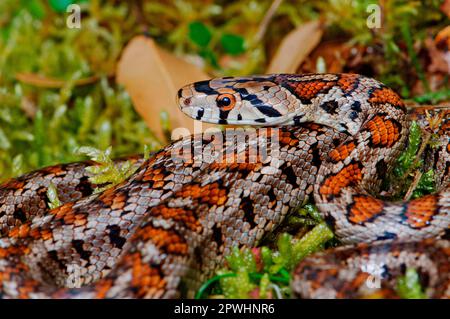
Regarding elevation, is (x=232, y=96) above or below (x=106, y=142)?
above

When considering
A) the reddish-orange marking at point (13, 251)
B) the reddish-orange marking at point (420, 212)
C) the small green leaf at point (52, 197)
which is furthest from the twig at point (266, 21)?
the reddish-orange marking at point (13, 251)

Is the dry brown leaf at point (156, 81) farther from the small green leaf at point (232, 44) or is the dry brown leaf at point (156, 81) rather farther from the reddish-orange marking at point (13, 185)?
the reddish-orange marking at point (13, 185)

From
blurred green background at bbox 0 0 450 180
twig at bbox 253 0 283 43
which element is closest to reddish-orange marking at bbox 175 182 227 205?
blurred green background at bbox 0 0 450 180

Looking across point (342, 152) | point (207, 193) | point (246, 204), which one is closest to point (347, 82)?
point (342, 152)

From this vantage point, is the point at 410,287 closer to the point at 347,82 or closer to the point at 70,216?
the point at 347,82

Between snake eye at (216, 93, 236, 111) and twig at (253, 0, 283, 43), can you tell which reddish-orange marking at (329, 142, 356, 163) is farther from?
twig at (253, 0, 283, 43)
